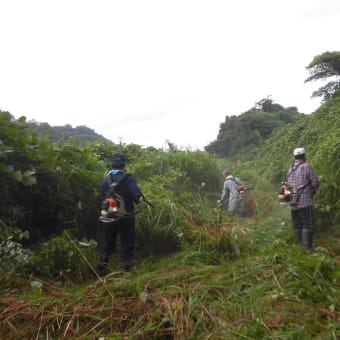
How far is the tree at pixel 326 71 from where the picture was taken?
15359 mm

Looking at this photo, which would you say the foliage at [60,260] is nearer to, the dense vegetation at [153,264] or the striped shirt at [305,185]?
the dense vegetation at [153,264]

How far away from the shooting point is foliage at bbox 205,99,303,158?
20288mm

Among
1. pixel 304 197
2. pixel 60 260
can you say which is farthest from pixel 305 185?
pixel 60 260

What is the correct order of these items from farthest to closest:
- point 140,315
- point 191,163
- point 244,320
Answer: point 191,163 < point 140,315 < point 244,320

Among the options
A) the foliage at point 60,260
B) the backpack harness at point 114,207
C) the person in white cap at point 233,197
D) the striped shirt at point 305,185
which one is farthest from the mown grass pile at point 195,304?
the person in white cap at point 233,197

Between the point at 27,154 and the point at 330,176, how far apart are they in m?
4.61

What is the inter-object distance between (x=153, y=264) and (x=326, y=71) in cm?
1293

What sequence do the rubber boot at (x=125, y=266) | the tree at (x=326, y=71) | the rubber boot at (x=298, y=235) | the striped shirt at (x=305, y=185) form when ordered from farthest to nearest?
the tree at (x=326, y=71), the rubber boot at (x=298, y=235), the striped shirt at (x=305, y=185), the rubber boot at (x=125, y=266)

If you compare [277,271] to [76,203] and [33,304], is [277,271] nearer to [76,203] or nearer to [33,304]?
[33,304]

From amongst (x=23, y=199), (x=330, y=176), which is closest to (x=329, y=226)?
(x=330, y=176)

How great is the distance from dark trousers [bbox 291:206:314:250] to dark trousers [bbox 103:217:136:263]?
2.35 m

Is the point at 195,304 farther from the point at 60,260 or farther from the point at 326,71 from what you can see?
the point at 326,71

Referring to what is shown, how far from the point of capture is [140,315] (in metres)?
3.39

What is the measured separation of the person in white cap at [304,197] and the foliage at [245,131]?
1337 cm
